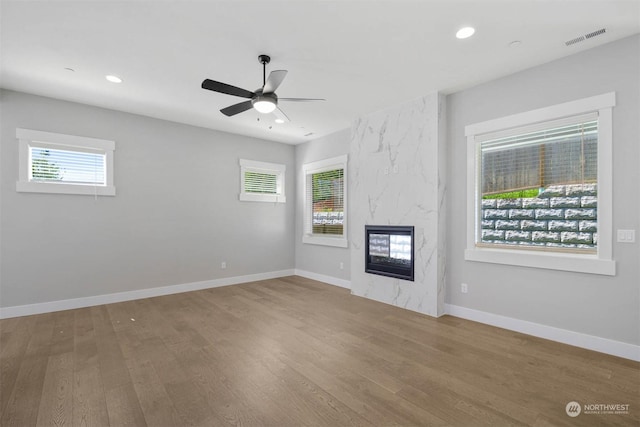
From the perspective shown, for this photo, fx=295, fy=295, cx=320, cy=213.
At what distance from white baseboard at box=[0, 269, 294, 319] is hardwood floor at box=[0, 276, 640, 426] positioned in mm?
208

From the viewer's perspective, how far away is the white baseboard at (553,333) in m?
2.78

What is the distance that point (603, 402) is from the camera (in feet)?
7.02

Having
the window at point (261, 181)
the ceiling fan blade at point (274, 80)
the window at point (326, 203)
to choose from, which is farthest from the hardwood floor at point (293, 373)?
the window at point (261, 181)

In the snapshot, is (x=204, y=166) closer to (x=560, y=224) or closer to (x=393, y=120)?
(x=393, y=120)

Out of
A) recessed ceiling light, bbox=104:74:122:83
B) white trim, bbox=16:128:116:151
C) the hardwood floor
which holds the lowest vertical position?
the hardwood floor

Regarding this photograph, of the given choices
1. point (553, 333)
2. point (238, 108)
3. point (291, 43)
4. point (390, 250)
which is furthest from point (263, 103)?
point (553, 333)

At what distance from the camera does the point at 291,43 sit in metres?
2.88

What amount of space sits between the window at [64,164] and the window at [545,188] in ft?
17.6

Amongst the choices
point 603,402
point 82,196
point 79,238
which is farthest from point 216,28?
point 603,402

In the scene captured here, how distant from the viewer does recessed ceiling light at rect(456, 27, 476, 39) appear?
2656 mm

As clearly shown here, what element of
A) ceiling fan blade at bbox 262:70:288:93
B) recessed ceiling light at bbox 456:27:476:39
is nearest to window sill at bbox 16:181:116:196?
ceiling fan blade at bbox 262:70:288:93

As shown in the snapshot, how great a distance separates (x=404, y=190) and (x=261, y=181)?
10.7 feet

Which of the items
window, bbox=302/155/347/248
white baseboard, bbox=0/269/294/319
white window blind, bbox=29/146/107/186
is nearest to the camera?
white baseboard, bbox=0/269/294/319

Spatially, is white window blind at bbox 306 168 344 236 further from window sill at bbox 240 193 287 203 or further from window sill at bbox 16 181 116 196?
window sill at bbox 16 181 116 196
